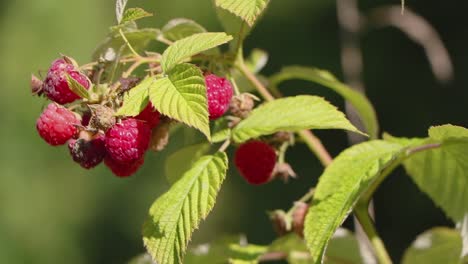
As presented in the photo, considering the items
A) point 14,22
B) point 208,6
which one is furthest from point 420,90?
point 14,22

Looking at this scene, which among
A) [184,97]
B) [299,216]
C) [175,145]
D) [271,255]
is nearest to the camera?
[184,97]

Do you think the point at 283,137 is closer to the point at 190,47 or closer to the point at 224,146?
the point at 224,146

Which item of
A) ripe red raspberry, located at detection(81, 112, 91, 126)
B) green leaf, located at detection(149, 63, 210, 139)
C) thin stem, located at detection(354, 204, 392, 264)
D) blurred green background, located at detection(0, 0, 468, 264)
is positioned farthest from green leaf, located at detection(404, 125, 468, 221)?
blurred green background, located at detection(0, 0, 468, 264)

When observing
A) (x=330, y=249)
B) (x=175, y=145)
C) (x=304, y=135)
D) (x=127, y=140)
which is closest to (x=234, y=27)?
(x=304, y=135)

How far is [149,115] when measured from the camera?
117cm

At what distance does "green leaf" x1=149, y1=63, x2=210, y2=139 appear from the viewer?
3.52ft

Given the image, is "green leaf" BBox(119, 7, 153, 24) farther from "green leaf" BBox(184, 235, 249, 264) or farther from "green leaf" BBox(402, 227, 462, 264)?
"green leaf" BBox(402, 227, 462, 264)

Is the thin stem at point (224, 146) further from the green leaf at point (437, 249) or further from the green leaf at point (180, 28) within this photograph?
the green leaf at point (437, 249)

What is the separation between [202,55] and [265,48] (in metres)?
5.24

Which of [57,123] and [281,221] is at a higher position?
[57,123]

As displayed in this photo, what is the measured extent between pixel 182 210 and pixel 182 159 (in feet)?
0.64

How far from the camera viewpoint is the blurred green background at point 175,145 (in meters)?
5.86

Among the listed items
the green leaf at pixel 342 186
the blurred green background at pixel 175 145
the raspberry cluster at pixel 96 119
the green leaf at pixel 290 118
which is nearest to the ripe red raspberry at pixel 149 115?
the raspberry cluster at pixel 96 119

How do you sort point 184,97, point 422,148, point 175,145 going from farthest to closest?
point 175,145
point 422,148
point 184,97
